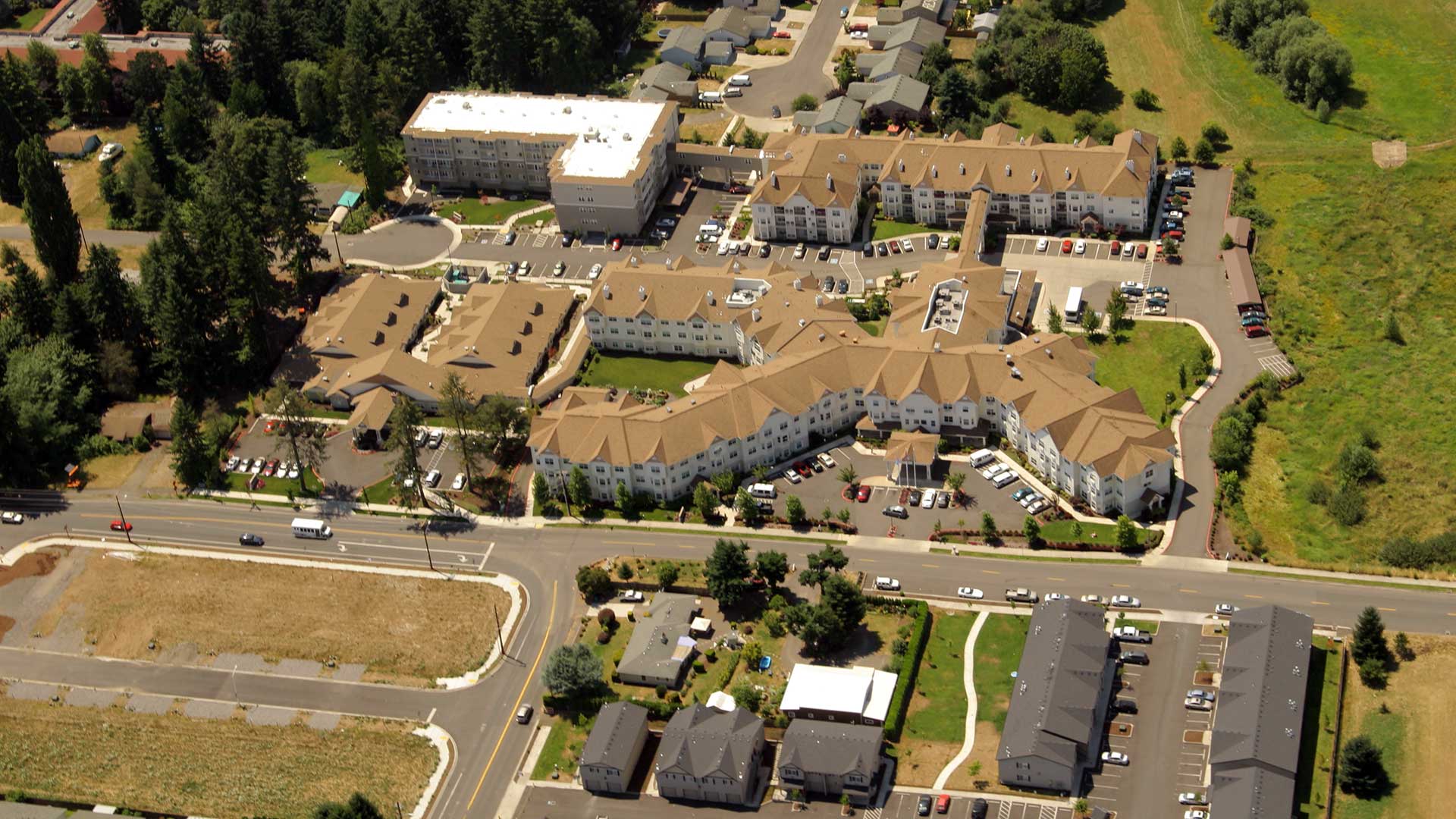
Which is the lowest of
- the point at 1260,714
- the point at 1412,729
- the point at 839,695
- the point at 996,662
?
the point at 996,662

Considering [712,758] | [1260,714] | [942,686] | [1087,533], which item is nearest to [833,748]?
[712,758]

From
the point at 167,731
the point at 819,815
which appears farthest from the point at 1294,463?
the point at 167,731

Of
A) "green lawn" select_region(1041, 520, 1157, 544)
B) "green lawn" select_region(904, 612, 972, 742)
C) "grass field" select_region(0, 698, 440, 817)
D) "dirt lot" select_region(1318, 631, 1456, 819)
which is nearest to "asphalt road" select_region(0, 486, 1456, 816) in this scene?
"green lawn" select_region(1041, 520, 1157, 544)

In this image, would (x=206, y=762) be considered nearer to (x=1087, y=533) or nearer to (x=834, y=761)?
(x=834, y=761)

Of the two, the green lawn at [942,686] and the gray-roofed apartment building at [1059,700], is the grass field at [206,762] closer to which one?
the green lawn at [942,686]

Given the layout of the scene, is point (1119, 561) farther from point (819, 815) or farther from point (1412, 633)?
point (819, 815)
